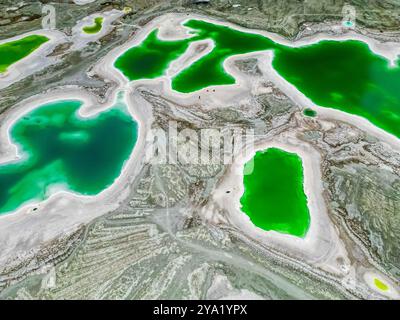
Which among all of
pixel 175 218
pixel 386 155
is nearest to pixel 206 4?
pixel 386 155

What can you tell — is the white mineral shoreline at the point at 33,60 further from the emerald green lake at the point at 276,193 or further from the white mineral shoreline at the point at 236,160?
the emerald green lake at the point at 276,193

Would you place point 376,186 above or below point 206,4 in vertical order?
below

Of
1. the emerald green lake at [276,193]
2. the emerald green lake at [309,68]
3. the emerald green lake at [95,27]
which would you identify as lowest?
the emerald green lake at [276,193]

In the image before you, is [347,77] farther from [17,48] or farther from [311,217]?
[17,48]

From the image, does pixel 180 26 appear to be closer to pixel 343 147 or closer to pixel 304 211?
pixel 343 147

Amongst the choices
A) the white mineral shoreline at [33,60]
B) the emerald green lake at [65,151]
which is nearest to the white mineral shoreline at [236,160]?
the emerald green lake at [65,151]
